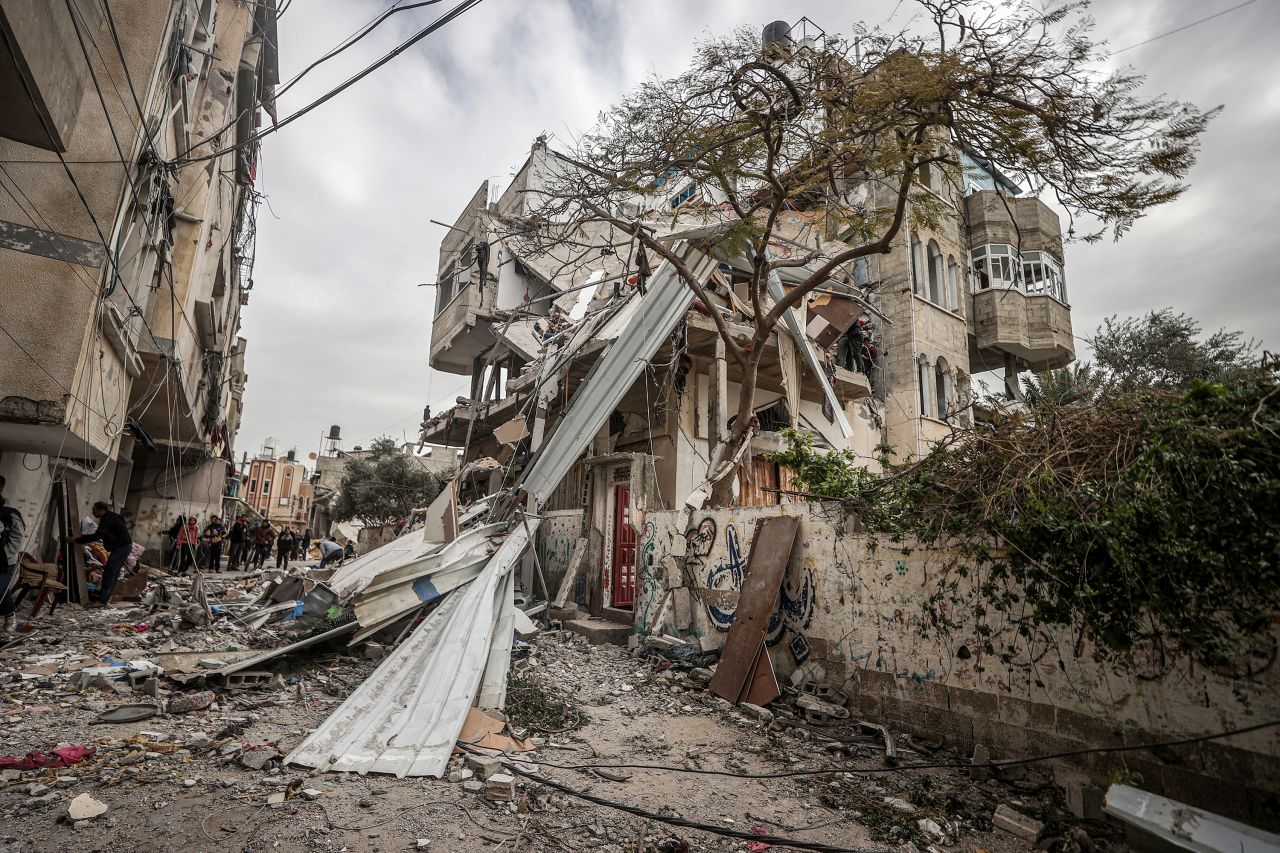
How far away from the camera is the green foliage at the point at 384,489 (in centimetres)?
2962

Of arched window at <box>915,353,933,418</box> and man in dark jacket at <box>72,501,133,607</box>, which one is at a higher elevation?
arched window at <box>915,353,933,418</box>

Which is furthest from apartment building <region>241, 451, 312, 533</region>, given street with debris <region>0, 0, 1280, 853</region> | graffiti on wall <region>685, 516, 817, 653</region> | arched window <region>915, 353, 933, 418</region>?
graffiti on wall <region>685, 516, 817, 653</region>

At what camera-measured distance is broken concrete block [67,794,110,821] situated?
305 cm

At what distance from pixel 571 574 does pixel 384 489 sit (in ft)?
71.4

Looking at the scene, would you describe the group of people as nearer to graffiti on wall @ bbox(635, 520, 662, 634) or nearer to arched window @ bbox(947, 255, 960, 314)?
graffiti on wall @ bbox(635, 520, 662, 634)

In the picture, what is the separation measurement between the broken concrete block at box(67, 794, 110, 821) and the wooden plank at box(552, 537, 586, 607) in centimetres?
767

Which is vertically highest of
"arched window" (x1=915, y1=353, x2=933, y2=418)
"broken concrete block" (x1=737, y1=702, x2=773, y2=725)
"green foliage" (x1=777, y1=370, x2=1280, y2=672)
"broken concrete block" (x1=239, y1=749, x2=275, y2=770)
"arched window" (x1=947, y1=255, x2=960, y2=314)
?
"arched window" (x1=947, y1=255, x2=960, y2=314)

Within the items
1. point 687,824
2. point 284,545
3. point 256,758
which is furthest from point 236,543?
point 687,824

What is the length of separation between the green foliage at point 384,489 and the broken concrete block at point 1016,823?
1103 inches

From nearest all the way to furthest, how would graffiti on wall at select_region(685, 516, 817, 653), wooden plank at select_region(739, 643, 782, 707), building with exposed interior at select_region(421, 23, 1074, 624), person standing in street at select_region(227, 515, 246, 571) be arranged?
wooden plank at select_region(739, 643, 782, 707)
graffiti on wall at select_region(685, 516, 817, 653)
building with exposed interior at select_region(421, 23, 1074, 624)
person standing in street at select_region(227, 515, 246, 571)

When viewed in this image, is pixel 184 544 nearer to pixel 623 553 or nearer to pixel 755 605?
pixel 623 553

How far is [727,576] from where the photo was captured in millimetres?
7590

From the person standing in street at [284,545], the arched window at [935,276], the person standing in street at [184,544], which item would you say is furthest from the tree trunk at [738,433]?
the person standing in street at [284,545]

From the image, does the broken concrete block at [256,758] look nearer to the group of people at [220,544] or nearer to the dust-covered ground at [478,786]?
the dust-covered ground at [478,786]
